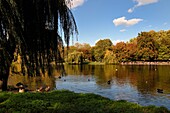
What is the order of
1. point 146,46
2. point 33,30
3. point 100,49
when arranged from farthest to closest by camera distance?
1. point 100,49
2. point 146,46
3. point 33,30

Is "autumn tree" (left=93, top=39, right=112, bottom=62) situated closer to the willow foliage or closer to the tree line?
the tree line

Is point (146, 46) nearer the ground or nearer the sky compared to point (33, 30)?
nearer the sky

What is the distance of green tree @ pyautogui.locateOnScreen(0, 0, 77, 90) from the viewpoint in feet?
14.0

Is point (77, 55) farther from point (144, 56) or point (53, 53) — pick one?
point (53, 53)

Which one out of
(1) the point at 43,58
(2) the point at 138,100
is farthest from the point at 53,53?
(2) the point at 138,100

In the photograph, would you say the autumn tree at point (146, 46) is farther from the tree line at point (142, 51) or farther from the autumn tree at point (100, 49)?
the autumn tree at point (100, 49)

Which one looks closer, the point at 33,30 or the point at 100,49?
the point at 33,30

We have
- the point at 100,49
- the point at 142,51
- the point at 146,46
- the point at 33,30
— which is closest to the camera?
the point at 33,30

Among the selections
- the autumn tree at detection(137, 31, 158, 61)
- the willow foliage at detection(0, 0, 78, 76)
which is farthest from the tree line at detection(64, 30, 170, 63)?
the willow foliage at detection(0, 0, 78, 76)

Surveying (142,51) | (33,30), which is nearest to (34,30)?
(33,30)

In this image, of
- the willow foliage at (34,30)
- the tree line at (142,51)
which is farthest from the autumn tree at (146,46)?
the willow foliage at (34,30)

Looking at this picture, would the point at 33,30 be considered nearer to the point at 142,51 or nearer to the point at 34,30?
the point at 34,30

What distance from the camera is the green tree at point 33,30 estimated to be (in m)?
4.28

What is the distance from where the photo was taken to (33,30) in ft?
16.2
